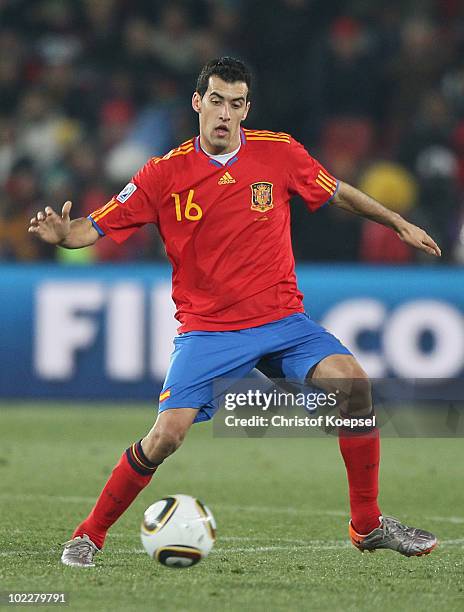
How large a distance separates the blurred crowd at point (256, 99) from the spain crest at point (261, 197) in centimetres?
662

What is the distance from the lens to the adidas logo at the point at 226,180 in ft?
19.2

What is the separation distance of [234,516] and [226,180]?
209 cm

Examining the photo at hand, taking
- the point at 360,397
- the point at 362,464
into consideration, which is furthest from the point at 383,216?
the point at 362,464

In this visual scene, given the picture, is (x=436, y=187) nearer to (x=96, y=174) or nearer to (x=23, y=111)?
(x=96, y=174)

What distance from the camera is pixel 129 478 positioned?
564 centimetres

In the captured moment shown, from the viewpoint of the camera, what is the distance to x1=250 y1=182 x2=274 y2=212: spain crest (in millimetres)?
5874

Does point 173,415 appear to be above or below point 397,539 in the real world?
above

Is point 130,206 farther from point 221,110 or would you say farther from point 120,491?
point 120,491

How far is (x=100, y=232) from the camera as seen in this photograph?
5797mm

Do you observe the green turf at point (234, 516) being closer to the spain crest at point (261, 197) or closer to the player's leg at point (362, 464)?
the player's leg at point (362, 464)

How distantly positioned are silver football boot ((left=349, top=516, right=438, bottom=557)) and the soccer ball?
89cm

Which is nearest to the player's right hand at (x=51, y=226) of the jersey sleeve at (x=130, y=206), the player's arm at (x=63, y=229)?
the player's arm at (x=63, y=229)

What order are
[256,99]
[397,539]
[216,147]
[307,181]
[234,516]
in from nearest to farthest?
[397,539] → [216,147] → [307,181] → [234,516] → [256,99]

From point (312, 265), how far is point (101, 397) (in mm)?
2258
